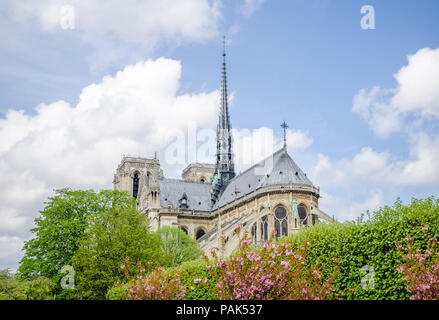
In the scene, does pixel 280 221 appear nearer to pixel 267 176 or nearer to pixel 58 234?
pixel 267 176

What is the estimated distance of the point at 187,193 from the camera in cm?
7769

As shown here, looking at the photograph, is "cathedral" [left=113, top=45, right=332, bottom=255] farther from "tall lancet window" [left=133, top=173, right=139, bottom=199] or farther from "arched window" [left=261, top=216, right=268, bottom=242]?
"tall lancet window" [left=133, top=173, right=139, bottom=199]

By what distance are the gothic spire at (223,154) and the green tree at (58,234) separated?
33.4 meters

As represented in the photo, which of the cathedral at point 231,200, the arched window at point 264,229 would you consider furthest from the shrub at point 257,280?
the arched window at point 264,229

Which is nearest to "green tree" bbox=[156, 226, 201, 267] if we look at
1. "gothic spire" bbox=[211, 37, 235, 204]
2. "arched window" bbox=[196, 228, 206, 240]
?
"arched window" bbox=[196, 228, 206, 240]

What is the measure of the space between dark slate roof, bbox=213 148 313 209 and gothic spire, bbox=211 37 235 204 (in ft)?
11.9

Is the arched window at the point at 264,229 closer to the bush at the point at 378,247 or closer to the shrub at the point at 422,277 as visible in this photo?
the bush at the point at 378,247

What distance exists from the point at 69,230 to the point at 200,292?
69.4 ft

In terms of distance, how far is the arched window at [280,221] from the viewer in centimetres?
5647

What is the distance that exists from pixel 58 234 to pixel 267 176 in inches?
1120

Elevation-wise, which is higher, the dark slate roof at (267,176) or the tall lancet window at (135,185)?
the tall lancet window at (135,185)

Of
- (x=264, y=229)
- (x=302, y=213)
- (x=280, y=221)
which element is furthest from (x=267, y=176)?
(x=264, y=229)

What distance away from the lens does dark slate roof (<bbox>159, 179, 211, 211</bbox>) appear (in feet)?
246
